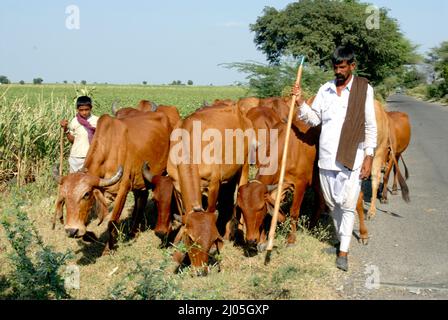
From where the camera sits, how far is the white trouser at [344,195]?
20.8ft

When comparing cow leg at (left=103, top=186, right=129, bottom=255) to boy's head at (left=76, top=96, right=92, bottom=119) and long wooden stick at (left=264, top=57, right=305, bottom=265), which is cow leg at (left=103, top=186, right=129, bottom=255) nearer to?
boy's head at (left=76, top=96, right=92, bottom=119)

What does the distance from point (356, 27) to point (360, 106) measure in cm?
3201

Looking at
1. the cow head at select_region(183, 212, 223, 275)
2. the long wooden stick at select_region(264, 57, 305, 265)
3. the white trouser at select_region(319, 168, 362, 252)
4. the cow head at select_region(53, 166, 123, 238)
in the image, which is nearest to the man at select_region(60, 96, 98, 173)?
the cow head at select_region(53, 166, 123, 238)

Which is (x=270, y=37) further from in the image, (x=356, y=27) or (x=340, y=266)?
(x=340, y=266)

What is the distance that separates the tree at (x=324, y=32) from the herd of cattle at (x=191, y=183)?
996 inches

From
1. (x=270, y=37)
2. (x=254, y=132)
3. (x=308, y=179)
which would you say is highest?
(x=270, y=37)

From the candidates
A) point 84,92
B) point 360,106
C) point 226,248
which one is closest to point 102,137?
point 226,248

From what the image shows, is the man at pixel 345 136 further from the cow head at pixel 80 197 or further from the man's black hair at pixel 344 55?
the cow head at pixel 80 197

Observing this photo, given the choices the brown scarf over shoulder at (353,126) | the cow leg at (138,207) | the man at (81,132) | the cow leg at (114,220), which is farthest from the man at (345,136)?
the man at (81,132)

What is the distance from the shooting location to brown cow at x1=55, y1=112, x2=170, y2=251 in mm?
6504

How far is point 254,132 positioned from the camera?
8.35m

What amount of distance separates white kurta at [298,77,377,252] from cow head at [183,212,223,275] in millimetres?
1496

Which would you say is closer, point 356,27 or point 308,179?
point 308,179

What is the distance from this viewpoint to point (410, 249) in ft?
23.7
